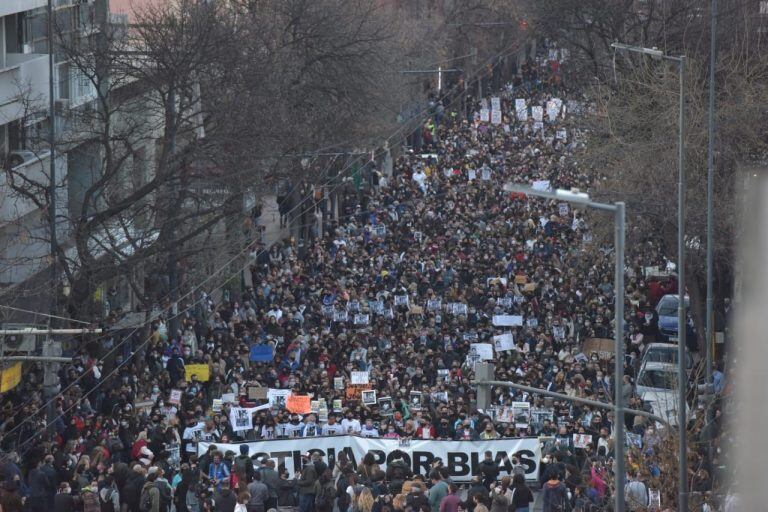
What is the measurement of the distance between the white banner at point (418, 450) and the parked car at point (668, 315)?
1349cm

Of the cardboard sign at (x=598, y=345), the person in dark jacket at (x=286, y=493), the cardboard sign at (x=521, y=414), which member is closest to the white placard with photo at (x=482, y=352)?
the cardboard sign at (x=598, y=345)

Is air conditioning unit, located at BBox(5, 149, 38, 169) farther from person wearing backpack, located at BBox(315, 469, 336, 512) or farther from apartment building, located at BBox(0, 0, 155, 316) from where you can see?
person wearing backpack, located at BBox(315, 469, 336, 512)

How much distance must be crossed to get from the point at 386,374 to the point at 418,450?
6.83 metres

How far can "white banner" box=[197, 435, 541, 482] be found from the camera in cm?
2750

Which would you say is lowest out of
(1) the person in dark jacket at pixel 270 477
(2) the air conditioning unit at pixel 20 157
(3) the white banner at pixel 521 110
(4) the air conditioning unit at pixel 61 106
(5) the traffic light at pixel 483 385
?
(1) the person in dark jacket at pixel 270 477

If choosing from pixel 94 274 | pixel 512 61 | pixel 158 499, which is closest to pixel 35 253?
pixel 94 274

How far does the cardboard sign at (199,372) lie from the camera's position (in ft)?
112

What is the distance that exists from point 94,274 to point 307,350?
176 inches

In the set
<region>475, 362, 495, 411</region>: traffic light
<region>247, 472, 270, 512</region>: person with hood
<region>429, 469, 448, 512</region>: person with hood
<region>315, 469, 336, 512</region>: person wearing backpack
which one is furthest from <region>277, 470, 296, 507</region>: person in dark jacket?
<region>475, 362, 495, 411</region>: traffic light

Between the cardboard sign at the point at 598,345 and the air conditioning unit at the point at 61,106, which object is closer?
the cardboard sign at the point at 598,345

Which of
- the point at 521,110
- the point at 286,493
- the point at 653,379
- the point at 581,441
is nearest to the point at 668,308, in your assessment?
the point at 653,379

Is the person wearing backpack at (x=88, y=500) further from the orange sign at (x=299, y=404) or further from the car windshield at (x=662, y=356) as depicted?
the car windshield at (x=662, y=356)

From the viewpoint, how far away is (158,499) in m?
24.7

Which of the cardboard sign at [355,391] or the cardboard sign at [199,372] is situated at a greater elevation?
the cardboard sign at [199,372]
